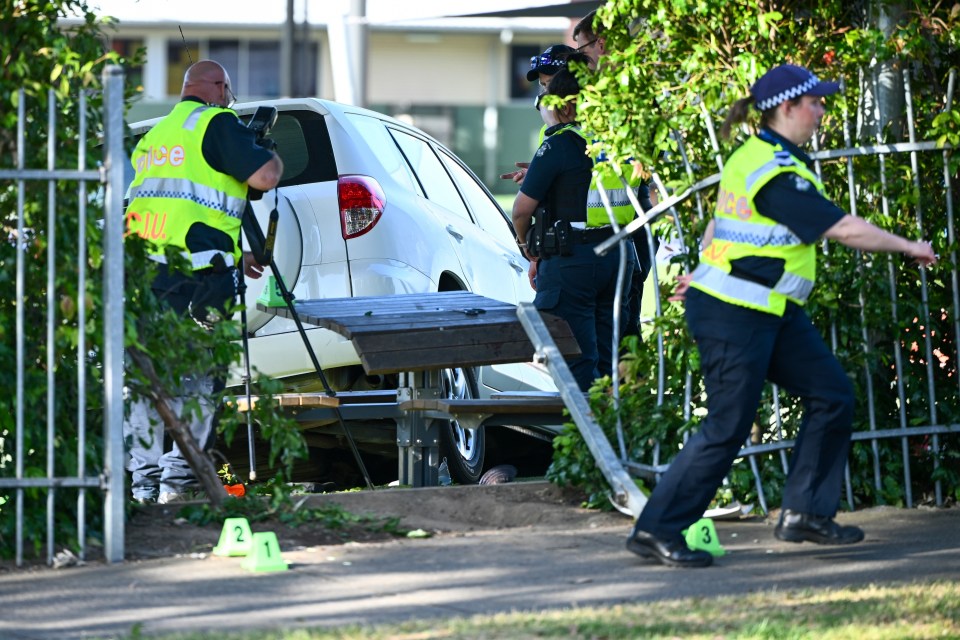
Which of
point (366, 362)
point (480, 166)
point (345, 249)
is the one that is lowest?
point (366, 362)

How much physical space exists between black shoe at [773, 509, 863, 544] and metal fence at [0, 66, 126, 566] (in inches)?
96.0

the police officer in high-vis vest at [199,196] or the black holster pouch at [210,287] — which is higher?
the police officer in high-vis vest at [199,196]

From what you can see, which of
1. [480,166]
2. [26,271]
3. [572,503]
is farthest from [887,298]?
[480,166]

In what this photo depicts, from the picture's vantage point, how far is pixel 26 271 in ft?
19.6

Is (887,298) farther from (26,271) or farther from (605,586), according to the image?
(26,271)

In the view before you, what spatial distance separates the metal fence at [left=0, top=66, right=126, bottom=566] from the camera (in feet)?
18.9

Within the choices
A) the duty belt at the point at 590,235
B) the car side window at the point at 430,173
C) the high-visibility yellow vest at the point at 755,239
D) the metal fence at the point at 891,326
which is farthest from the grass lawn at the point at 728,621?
the car side window at the point at 430,173

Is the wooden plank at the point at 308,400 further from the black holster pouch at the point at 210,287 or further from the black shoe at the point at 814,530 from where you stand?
the black shoe at the point at 814,530

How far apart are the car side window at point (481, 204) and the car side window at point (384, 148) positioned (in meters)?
0.98

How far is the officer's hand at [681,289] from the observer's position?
6.05m

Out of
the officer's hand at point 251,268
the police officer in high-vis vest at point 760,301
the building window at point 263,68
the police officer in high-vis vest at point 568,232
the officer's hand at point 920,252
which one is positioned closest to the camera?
the officer's hand at point 920,252

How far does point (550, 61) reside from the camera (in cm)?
866

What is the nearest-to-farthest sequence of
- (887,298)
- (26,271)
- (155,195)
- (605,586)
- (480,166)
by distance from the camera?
1. (605,586)
2. (26,271)
3. (887,298)
4. (155,195)
5. (480,166)

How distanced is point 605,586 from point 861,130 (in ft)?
8.40
